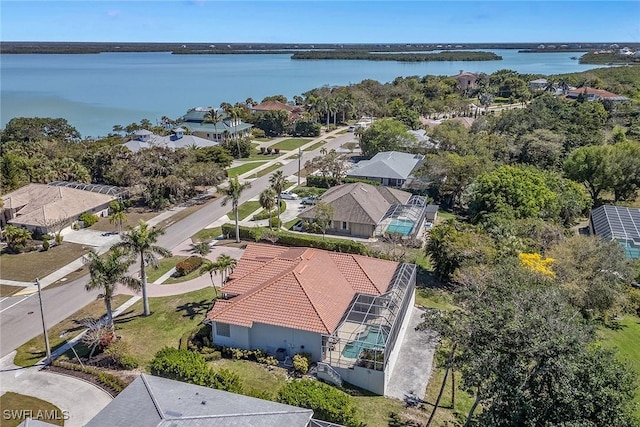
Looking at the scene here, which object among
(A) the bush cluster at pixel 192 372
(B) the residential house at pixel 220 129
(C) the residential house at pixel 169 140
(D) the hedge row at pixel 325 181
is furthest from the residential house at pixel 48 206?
(B) the residential house at pixel 220 129

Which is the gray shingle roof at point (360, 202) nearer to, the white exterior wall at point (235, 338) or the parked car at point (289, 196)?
the parked car at point (289, 196)

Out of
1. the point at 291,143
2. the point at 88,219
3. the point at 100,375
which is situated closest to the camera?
the point at 100,375

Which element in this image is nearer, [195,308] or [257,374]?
[257,374]

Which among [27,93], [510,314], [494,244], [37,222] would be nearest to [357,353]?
[510,314]

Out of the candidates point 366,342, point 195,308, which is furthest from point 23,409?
point 366,342

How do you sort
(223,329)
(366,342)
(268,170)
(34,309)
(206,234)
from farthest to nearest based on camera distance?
(268,170) < (206,234) < (34,309) < (223,329) < (366,342)

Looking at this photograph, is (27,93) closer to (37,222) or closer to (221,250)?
(37,222)

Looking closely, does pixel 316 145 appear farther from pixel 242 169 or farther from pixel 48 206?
pixel 48 206
